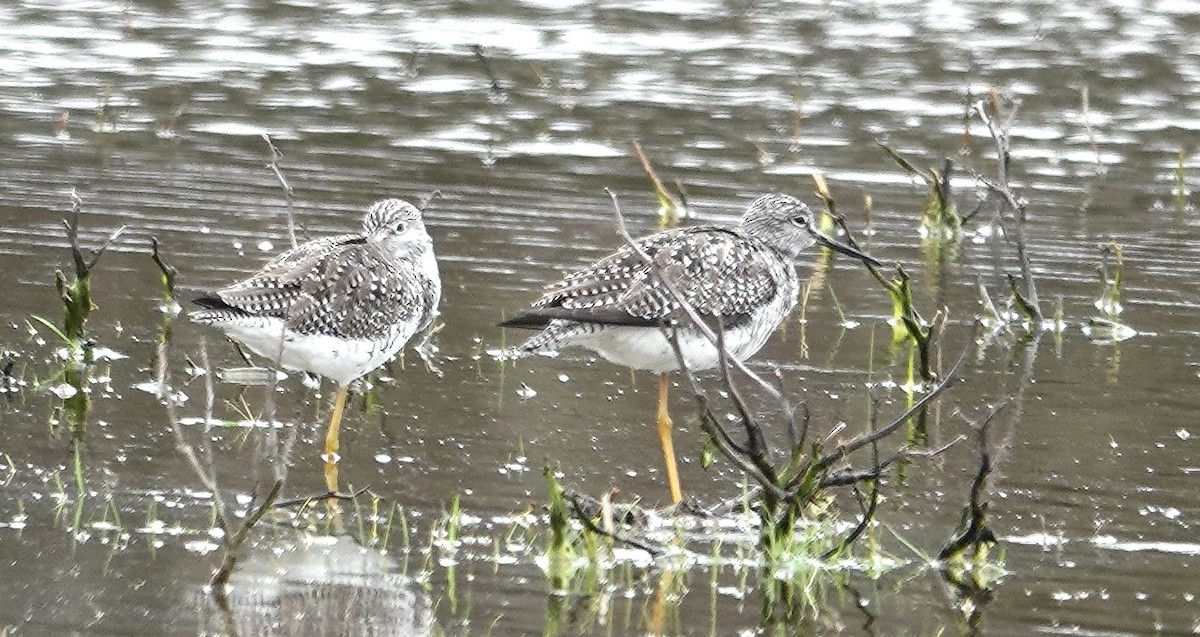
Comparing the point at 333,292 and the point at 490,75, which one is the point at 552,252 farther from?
the point at 490,75

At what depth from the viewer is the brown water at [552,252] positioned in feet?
23.5

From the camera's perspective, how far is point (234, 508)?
789cm

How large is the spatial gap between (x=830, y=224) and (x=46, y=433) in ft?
19.9

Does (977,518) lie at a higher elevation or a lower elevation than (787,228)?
higher

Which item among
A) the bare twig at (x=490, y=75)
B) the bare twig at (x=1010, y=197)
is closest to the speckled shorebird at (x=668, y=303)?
the bare twig at (x=1010, y=197)

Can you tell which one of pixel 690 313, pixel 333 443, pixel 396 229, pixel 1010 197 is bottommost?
pixel 333 443

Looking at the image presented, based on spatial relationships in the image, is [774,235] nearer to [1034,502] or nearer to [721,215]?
[1034,502]

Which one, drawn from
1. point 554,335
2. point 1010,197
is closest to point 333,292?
point 554,335

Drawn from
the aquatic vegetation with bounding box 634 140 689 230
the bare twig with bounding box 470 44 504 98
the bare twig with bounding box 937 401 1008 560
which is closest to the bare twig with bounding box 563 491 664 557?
the bare twig with bounding box 937 401 1008 560

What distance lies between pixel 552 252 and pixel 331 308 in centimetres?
361

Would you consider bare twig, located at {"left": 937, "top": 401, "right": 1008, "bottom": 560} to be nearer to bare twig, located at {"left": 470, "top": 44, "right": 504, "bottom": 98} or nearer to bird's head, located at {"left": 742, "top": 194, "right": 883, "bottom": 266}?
bird's head, located at {"left": 742, "top": 194, "right": 883, "bottom": 266}

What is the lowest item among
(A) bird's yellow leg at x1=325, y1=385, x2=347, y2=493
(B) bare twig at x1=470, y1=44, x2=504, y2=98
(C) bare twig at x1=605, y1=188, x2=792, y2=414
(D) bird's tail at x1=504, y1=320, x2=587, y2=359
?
(B) bare twig at x1=470, y1=44, x2=504, y2=98

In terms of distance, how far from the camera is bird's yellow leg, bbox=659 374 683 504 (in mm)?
8430

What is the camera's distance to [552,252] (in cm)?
1244
